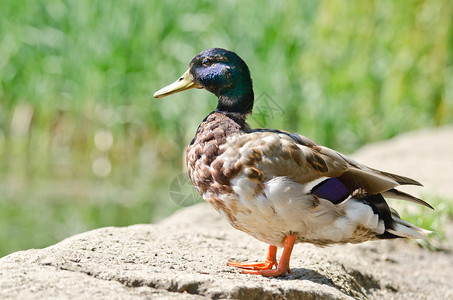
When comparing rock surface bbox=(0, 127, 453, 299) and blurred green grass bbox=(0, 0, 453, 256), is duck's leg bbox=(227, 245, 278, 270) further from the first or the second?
blurred green grass bbox=(0, 0, 453, 256)

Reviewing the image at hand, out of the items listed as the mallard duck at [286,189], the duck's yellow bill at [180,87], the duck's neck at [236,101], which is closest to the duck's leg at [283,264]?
the mallard duck at [286,189]

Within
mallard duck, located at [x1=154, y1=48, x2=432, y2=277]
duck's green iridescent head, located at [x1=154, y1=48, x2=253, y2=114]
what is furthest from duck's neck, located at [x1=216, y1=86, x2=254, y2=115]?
mallard duck, located at [x1=154, y1=48, x2=432, y2=277]

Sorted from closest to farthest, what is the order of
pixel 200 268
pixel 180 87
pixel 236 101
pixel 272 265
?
pixel 200 268
pixel 272 265
pixel 236 101
pixel 180 87

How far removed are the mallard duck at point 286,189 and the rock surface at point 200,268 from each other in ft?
0.72

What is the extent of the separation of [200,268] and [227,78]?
2.88 ft

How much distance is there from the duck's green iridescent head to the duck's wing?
0.28 metres

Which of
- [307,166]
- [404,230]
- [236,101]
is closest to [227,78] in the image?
[236,101]

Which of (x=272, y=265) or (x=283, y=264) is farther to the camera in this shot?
(x=272, y=265)

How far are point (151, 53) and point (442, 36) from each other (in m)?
4.19

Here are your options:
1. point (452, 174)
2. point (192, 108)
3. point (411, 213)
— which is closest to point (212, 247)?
Answer: point (411, 213)

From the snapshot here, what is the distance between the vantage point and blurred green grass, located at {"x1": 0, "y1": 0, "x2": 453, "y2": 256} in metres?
8.07

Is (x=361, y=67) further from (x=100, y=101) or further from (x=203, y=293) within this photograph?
(x=203, y=293)

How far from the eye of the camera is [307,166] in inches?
106

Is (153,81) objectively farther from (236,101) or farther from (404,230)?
(404,230)
